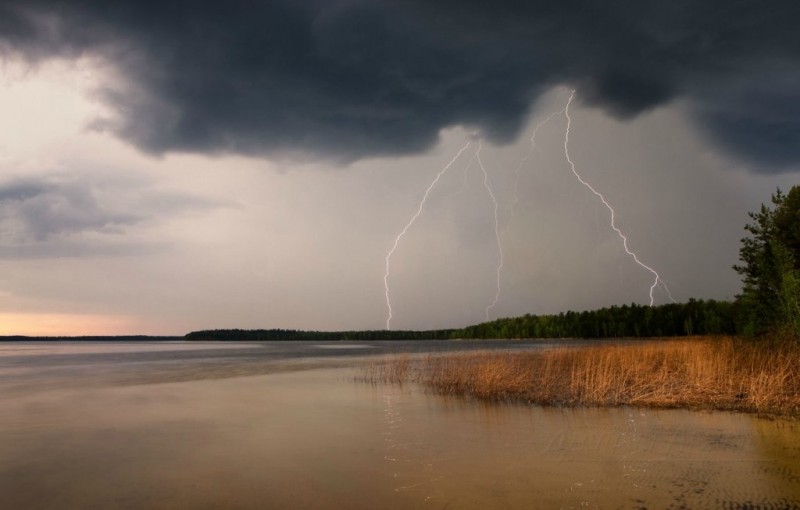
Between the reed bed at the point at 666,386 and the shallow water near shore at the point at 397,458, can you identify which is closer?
the shallow water near shore at the point at 397,458

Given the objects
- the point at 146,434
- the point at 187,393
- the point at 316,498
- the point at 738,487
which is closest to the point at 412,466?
the point at 316,498

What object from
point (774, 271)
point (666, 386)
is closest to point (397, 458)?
point (666, 386)

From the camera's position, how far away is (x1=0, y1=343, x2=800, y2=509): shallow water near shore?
8.39m

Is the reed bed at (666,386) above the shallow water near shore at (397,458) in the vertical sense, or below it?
above

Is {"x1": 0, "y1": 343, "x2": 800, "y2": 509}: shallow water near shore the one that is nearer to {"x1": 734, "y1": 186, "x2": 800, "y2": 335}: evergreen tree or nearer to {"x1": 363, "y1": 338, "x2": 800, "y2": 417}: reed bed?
{"x1": 363, "y1": 338, "x2": 800, "y2": 417}: reed bed

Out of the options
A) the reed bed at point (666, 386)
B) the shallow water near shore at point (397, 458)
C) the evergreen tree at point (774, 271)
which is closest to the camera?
the shallow water near shore at point (397, 458)

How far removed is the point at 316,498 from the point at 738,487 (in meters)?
6.68

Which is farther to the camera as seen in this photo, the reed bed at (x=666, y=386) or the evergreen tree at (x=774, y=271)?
the evergreen tree at (x=774, y=271)

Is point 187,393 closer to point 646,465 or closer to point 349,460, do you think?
point 349,460

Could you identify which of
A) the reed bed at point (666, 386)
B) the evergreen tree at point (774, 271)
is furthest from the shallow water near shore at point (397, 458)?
the evergreen tree at point (774, 271)

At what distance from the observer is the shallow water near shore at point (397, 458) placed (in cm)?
839

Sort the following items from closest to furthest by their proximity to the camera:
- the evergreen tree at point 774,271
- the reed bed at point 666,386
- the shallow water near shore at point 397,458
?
the shallow water near shore at point 397,458
the reed bed at point 666,386
the evergreen tree at point 774,271

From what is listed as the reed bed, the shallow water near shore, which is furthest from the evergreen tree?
the shallow water near shore

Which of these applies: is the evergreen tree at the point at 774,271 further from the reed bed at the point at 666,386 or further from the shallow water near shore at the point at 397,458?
the shallow water near shore at the point at 397,458
